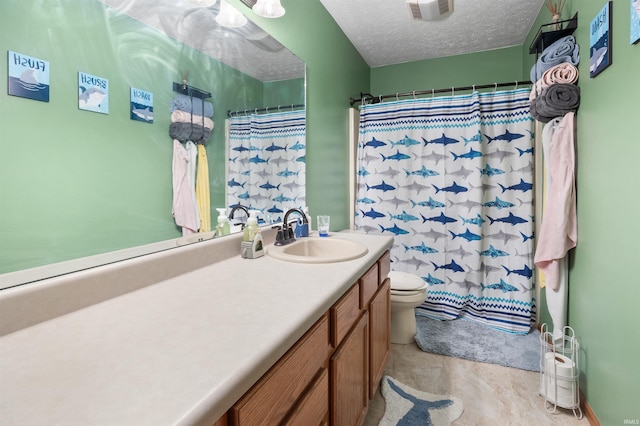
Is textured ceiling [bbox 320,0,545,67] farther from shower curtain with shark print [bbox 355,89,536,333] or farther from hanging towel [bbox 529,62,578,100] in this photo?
hanging towel [bbox 529,62,578,100]

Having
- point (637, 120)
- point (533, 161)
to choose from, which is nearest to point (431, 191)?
point (533, 161)

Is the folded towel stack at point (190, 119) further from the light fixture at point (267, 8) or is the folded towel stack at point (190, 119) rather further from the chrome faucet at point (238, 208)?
the light fixture at point (267, 8)

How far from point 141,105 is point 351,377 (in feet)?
3.94

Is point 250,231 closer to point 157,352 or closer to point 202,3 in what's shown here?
point 157,352

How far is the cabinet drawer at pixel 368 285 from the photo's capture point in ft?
4.40

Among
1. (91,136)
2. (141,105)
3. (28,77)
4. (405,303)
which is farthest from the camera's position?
(405,303)

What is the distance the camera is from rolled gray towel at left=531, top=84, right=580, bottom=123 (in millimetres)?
1704

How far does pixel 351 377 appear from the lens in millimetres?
1206

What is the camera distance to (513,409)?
64.9 inches

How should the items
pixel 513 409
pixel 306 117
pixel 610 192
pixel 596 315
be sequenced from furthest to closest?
pixel 306 117, pixel 513 409, pixel 596 315, pixel 610 192

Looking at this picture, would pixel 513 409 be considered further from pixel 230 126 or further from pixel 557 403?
pixel 230 126

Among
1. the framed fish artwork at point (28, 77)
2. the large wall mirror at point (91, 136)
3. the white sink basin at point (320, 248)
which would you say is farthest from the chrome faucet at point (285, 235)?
the framed fish artwork at point (28, 77)

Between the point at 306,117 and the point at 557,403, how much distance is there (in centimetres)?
211

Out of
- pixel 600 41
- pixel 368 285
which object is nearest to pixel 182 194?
pixel 368 285
